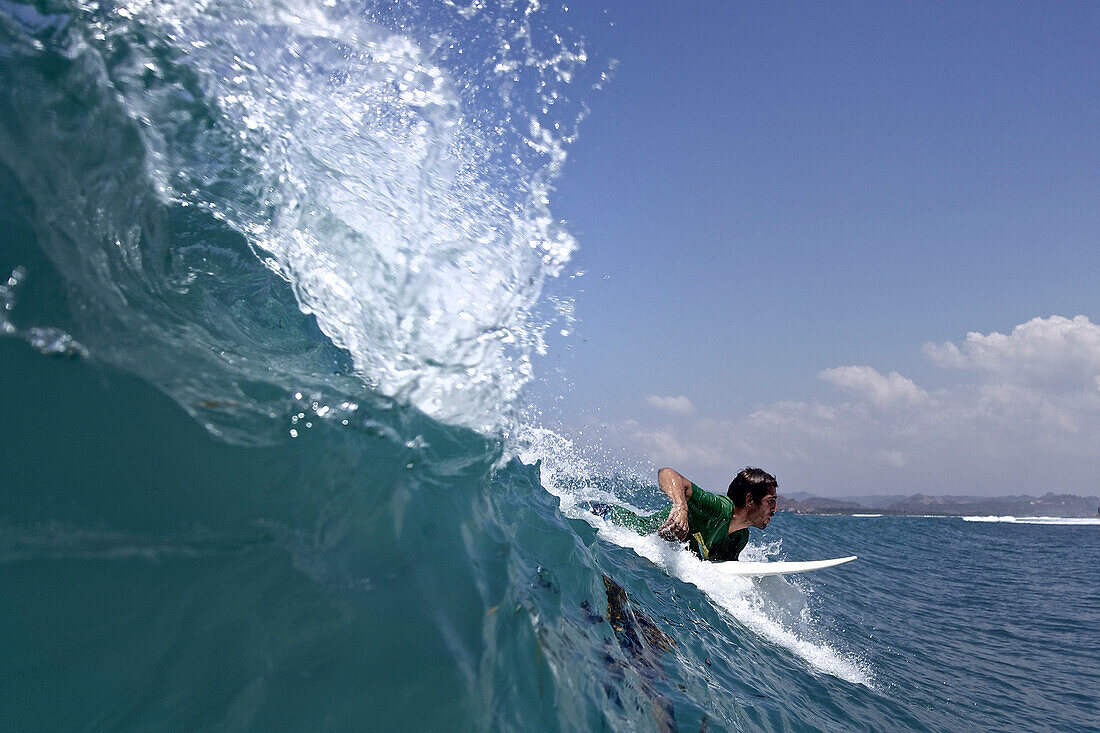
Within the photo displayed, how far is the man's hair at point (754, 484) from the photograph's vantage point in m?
5.39

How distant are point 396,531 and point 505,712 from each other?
73 cm

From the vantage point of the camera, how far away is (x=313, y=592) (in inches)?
70.5

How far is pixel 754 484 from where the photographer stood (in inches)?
212

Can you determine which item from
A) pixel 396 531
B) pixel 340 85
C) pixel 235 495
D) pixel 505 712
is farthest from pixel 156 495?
pixel 340 85

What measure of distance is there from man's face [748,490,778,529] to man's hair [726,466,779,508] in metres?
0.04

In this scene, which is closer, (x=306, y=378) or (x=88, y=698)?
(x=88, y=698)

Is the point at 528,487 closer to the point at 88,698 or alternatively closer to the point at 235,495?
the point at 235,495

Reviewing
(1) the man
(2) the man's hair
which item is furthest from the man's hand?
(2) the man's hair

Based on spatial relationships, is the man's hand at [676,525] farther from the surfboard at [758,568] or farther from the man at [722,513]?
the surfboard at [758,568]

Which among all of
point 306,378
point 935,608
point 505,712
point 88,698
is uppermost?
point 306,378

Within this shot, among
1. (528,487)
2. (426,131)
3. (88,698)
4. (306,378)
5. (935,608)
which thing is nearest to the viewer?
(88,698)

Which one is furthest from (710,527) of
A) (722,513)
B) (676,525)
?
(676,525)

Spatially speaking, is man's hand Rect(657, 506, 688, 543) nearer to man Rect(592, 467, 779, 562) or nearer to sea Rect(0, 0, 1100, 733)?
man Rect(592, 467, 779, 562)

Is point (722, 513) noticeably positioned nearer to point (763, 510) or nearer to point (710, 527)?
point (710, 527)
